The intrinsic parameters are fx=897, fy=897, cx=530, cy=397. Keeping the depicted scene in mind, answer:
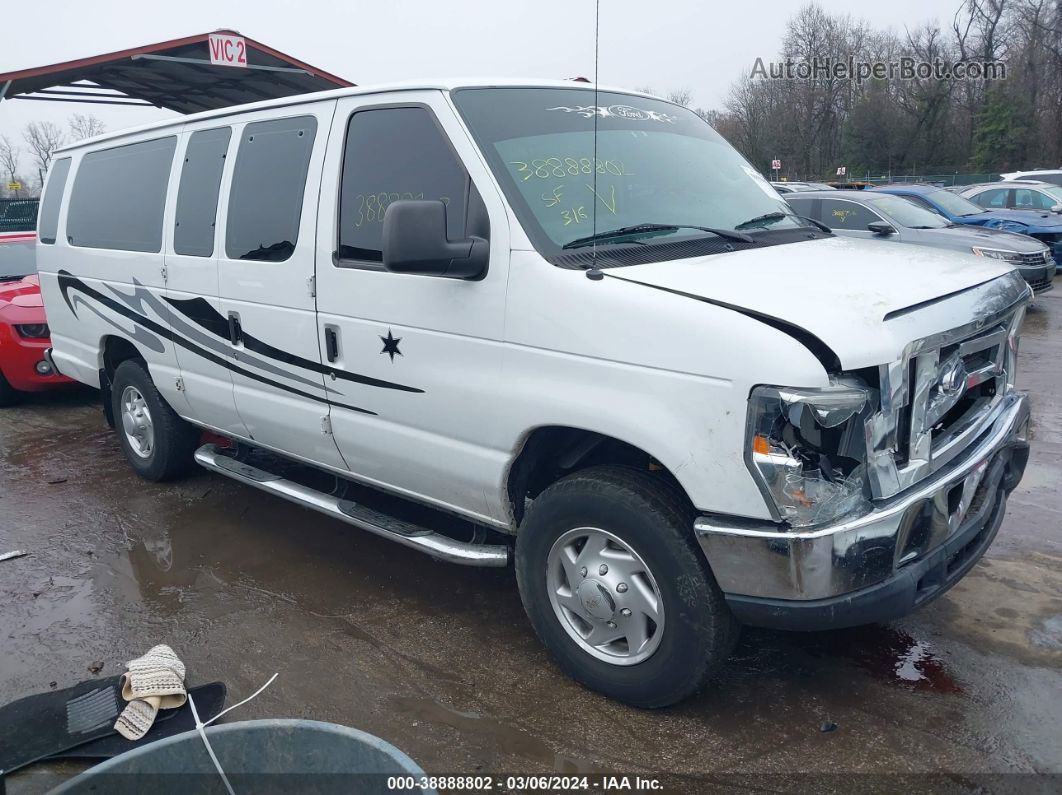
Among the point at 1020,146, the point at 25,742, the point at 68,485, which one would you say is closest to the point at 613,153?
the point at 25,742

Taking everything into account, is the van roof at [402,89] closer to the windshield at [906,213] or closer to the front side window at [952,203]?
the windshield at [906,213]

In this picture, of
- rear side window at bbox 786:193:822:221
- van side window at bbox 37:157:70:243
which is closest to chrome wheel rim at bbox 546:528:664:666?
van side window at bbox 37:157:70:243

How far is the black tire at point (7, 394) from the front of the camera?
8.42 metres

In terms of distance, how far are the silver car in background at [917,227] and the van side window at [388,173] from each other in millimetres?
8001

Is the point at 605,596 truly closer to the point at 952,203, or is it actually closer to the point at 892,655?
the point at 892,655

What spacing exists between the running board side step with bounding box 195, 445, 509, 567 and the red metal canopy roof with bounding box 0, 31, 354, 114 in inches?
431

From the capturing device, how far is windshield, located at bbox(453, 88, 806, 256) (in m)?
3.44

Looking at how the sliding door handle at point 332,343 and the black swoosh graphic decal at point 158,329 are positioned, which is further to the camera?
the black swoosh graphic decal at point 158,329

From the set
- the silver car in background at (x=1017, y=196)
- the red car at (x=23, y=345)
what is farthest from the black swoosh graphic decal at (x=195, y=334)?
the silver car in background at (x=1017, y=196)

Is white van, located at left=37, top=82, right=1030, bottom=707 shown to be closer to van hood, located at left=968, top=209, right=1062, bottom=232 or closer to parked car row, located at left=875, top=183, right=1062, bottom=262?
parked car row, located at left=875, top=183, right=1062, bottom=262

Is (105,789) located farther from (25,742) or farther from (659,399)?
(659,399)

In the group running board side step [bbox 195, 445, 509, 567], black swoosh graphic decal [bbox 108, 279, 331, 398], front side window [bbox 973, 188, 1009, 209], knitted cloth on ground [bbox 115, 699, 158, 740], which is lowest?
knitted cloth on ground [bbox 115, 699, 158, 740]

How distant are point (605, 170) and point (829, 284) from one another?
113 cm

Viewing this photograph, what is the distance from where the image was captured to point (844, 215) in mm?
11461
